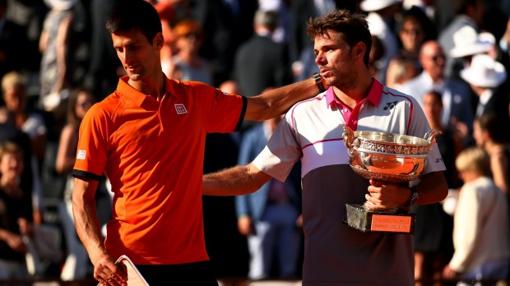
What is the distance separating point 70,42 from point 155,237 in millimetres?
8078

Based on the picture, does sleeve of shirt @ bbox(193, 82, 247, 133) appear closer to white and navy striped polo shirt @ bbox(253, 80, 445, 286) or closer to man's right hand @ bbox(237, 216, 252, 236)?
white and navy striped polo shirt @ bbox(253, 80, 445, 286)

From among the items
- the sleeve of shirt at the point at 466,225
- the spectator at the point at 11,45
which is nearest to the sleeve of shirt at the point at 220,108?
the sleeve of shirt at the point at 466,225

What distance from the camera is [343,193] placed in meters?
6.66

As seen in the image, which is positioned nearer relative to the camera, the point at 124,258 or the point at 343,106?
the point at 124,258

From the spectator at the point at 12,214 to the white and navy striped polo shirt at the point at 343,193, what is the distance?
18.0 ft

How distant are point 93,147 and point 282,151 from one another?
99cm

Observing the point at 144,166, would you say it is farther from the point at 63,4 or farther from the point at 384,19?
the point at 63,4

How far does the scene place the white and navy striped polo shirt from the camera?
21.7ft

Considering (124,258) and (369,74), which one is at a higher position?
(369,74)

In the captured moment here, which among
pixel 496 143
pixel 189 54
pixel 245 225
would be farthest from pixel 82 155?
pixel 189 54

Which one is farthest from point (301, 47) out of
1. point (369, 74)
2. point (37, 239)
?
point (369, 74)

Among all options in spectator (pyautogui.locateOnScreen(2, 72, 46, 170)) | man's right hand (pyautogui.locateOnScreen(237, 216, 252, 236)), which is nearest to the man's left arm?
man's right hand (pyautogui.locateOnScreen(237, 216, 252, 236))

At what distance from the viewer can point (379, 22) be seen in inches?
516

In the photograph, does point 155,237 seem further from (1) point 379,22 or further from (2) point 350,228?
(1) point 379,22
